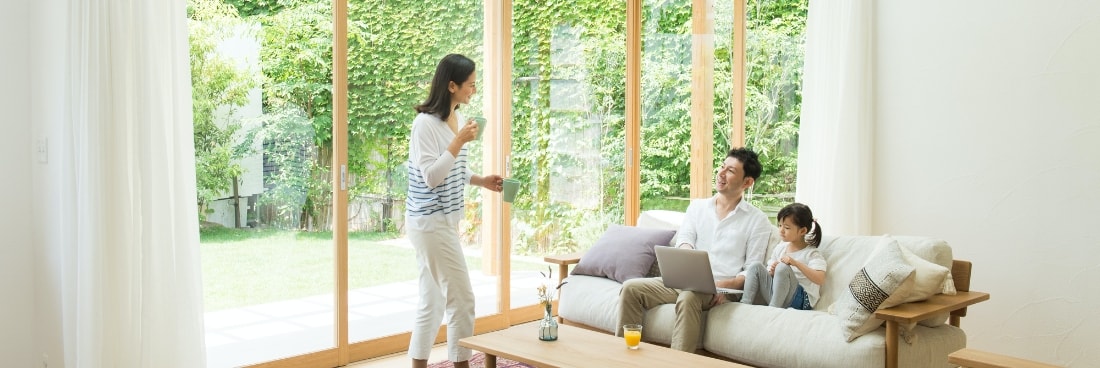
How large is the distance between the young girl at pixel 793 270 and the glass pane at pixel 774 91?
1.48 meters

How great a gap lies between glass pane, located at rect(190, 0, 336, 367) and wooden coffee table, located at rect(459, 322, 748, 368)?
42.5 inches

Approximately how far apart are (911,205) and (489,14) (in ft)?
8.16

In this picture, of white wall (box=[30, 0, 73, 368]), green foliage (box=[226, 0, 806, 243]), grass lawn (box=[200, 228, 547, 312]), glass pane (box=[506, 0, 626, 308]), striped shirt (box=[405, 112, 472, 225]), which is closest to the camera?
white wall (box=[30, 0, 73, 368])

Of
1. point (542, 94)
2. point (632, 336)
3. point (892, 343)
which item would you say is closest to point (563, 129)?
point (542, 94)

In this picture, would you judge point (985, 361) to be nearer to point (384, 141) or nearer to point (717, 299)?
point (717, 299)

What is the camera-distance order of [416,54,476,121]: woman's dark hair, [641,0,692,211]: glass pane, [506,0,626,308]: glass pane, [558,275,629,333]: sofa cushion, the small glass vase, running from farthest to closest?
[641,0,692,211]: glass pane → [506,0,626,308]: glass pane → [558,275,629,333]: sofa cushion → [416,54,476,121]: woman's dark hair → the small glass vase

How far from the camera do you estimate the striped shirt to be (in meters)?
3.51

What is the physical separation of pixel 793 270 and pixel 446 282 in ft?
4.92

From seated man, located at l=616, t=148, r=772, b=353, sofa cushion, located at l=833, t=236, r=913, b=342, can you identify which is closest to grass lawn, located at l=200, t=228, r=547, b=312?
seated man, located at l=616, t=148, r=772, b=353

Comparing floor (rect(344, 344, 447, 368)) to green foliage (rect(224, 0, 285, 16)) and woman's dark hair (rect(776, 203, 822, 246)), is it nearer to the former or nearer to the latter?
green foliage (rect(224, 0, 285, 16))

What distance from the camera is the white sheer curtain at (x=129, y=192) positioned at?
313cm

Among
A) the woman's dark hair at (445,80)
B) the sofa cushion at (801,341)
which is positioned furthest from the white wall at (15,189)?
the sofa cushion at (801,341)

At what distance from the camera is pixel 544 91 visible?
5297 millimetres

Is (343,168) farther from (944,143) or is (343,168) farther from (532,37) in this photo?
(944,143)
